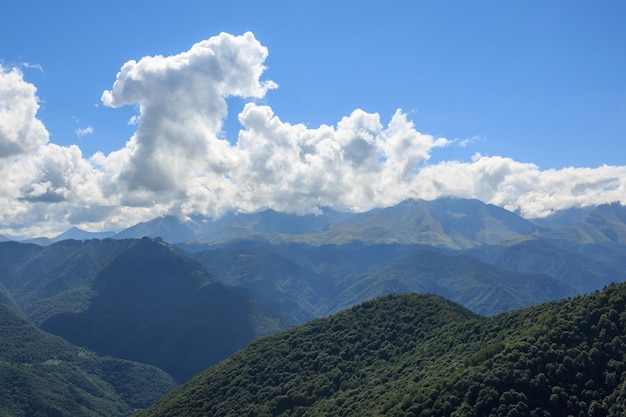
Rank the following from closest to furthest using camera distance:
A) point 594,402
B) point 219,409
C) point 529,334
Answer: point 594,402
point 529,334
point 219,409

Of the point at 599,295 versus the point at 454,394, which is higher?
the point at 599,295

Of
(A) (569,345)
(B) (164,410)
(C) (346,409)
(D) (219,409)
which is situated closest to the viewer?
(A) (569,345)

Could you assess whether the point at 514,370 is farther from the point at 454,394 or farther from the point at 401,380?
the point at 401,380

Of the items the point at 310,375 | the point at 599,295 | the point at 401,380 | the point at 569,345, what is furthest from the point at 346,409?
the point at 599,295

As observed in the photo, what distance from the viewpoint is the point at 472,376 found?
4867 inches

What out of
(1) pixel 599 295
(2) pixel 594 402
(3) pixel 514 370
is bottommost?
(2) pixel 594 402

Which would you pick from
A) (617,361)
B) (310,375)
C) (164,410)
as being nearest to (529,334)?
(617,361)

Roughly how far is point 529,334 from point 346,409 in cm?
5446

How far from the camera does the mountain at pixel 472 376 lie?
115 m

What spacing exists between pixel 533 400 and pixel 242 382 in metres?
110

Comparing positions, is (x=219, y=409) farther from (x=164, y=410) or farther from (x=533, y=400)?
(x=533, y=400)

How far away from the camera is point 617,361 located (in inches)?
4619

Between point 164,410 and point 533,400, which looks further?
point 164,410

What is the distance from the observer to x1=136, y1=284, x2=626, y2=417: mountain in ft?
378
